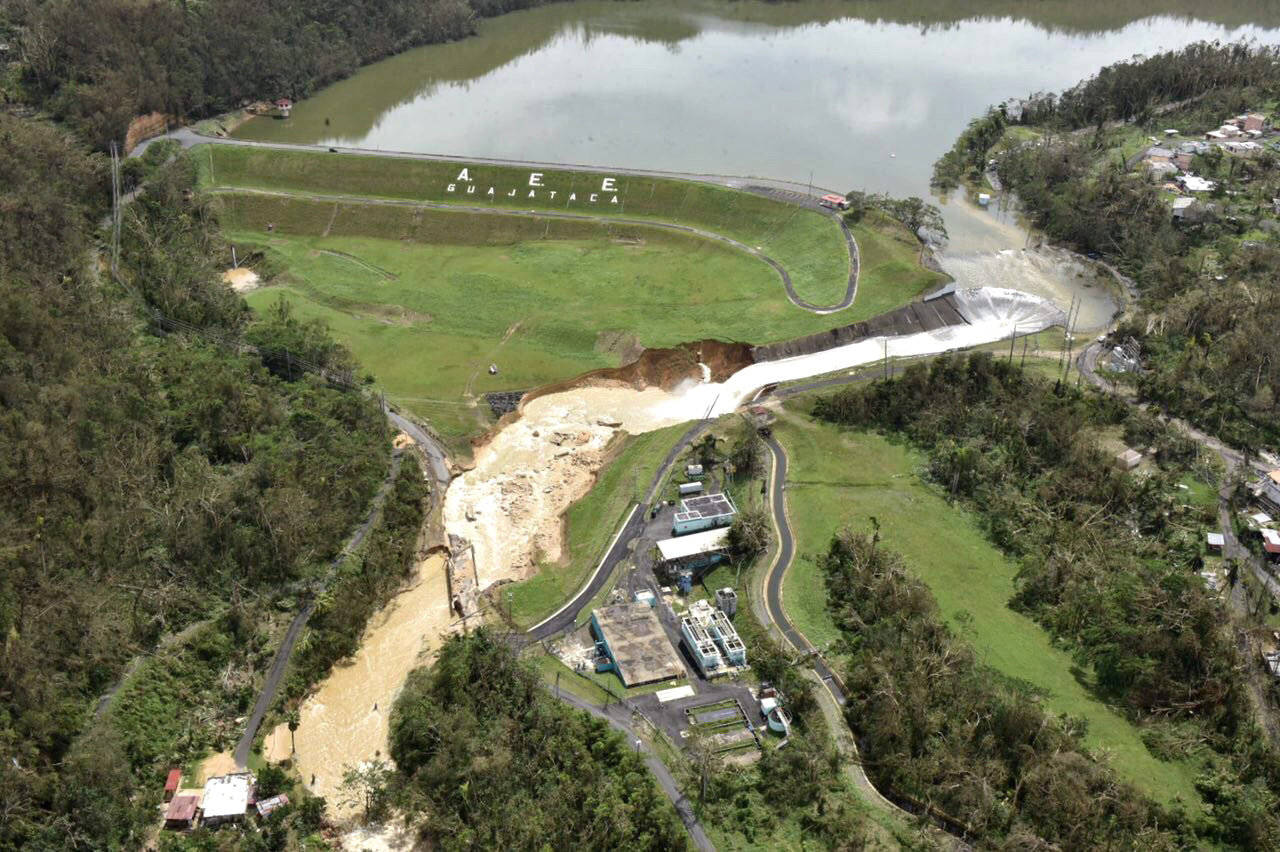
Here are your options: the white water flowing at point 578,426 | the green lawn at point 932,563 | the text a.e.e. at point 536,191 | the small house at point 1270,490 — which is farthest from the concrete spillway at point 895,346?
the text a.e.e. at point 536,191

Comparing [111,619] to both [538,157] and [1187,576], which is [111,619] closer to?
[1187,576]

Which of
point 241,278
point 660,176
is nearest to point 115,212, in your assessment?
point 241,278

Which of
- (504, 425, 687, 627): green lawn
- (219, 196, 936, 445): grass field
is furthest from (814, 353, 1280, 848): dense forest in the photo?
(219, 196, 936, 445): grass field

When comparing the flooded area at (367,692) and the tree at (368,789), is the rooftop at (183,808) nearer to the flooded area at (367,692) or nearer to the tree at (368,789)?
the flooded area at (367,692)

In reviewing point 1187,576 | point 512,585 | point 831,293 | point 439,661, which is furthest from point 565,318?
point 1187,576

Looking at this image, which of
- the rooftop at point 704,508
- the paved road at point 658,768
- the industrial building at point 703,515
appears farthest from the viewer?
the rooftop at point 704,508

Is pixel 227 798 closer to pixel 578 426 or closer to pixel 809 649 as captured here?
pixel 809 649
